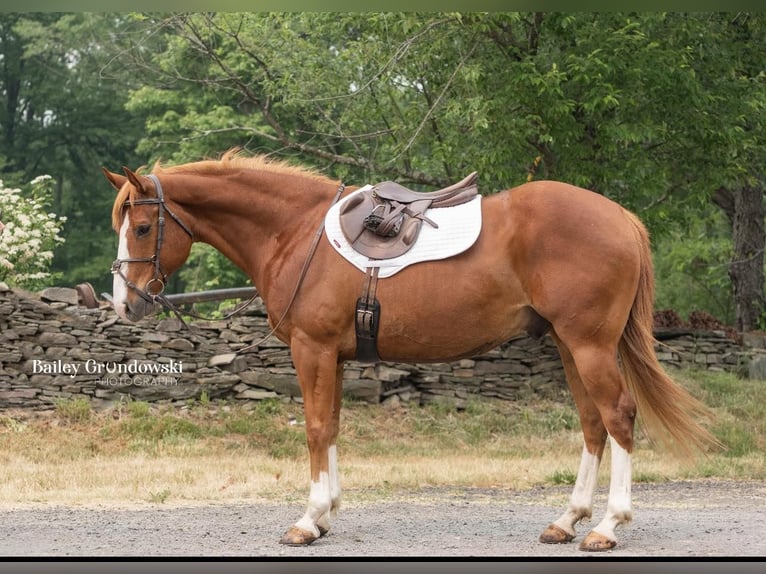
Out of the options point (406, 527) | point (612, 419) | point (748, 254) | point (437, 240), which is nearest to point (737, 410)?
point (748, 254)

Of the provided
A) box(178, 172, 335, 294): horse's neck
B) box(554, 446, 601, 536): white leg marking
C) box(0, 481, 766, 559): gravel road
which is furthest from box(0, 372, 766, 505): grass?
box(178, 172, 335, 294): horse's neck

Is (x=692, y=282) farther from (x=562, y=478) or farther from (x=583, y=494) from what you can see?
(x=583, y=494)

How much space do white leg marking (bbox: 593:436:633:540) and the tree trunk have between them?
397 inches

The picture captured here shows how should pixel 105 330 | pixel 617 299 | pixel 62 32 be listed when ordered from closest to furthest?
pixel 617 299
pixel 105 330
pixel 62 32

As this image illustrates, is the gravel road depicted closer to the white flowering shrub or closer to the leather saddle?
the leather saddle

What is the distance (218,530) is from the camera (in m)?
6.34

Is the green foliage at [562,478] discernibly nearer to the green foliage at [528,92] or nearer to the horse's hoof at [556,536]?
the horse's hoof at [556,536]

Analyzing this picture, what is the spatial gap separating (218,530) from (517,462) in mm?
4217

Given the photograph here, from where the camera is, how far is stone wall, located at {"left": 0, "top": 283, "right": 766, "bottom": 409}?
11.2 m

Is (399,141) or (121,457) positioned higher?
(399,141)

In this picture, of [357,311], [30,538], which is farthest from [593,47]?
[30,538]

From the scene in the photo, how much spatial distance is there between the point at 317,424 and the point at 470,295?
1.16 meters

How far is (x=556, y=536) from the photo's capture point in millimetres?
5805

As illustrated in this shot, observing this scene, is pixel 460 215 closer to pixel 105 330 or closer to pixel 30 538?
pixel 30 538
